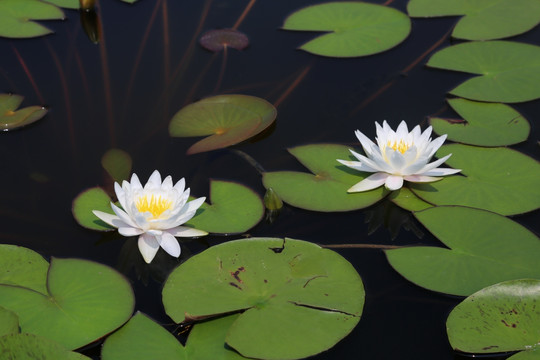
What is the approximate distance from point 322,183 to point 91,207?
1.23 m

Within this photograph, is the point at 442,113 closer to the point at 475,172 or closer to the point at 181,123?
the point at 475,172

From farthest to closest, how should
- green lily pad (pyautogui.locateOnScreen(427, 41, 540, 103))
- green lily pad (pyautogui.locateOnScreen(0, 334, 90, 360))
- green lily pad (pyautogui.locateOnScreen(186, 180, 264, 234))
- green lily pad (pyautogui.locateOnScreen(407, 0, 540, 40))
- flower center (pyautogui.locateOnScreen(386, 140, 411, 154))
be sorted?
green lily pad (pyautogui.locateOnScreen(407, 0, 540, 40)), green lily pad (pyautogui.locateOnScreen(427, 41, 540, 103)), flower center (pyautogui.locateOnScreen(386, 140, 411, 154)), green lily pad (pyautogui.locateOnScreen(186, 180, 264, 234)), green lily pad (pyautogui.locateOnScreen(0, 334, 90, 360))

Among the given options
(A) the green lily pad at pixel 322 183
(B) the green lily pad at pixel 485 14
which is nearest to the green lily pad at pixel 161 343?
(A) the green lily pad at pixel 322 183

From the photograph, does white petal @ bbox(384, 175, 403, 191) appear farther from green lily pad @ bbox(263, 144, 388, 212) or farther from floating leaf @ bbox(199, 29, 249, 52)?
floating leaf @ bbox(199, 29, 249, 52)

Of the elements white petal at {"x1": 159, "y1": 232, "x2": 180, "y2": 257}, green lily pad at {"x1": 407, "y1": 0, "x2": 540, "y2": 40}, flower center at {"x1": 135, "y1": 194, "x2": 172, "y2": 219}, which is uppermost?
green lily pad at {"x1": 407, "y1": 0, "x2": 540, "y2": 40}

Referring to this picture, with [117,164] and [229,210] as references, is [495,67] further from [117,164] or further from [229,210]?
[117,164]

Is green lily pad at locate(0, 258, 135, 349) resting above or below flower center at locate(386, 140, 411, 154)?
below

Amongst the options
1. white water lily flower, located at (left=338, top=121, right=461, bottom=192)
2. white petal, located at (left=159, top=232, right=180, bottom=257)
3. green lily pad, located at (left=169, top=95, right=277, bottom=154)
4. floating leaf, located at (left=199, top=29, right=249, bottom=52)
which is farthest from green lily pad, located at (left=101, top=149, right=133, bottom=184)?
floating leaf, located at (left=199, top=29, right=249, bottom=52)

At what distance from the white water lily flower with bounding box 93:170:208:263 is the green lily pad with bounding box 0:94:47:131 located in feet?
4.07

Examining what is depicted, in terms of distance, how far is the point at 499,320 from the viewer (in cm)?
253

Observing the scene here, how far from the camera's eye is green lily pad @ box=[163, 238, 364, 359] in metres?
2.47

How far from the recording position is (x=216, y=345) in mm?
2490

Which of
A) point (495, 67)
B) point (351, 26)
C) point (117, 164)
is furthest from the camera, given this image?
point (351, 26)


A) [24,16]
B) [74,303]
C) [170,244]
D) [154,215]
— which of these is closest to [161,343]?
[74,303]
